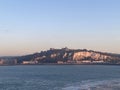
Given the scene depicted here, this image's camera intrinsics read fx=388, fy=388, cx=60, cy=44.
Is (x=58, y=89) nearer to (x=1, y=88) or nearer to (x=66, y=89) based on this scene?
(x=66, y=89)

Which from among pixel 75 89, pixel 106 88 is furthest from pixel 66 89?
pixel 106 88

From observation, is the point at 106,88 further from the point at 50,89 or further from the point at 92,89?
the point at 50,89

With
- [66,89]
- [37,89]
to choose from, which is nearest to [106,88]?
[66,89]

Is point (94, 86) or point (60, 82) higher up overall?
point (60, 82)

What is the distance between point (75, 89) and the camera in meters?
54.7

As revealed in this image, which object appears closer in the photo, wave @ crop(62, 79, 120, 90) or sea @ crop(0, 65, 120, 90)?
wave @ crop(62, 79, 120, 90)

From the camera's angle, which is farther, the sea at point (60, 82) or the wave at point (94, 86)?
the sea at point (60, 82)

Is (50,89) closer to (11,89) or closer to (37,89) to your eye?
(37,89)

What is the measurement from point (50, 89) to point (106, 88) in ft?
26.7

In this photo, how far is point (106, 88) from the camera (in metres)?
56.2

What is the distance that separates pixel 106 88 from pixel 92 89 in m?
2.57

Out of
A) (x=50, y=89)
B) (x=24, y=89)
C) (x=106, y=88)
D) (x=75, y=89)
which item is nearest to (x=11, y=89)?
(x=24, y=89)

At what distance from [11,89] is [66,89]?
26.7 ft

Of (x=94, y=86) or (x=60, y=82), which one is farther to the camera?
(x=60, y=82)
